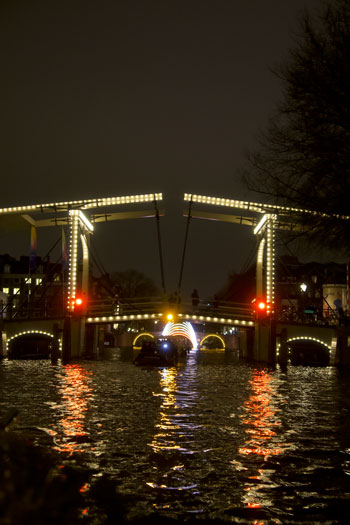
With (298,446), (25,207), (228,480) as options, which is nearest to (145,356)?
(25,207)

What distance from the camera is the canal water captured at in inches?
254

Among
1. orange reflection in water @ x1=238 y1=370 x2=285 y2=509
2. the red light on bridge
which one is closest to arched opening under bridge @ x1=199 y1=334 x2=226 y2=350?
the red light on bridge

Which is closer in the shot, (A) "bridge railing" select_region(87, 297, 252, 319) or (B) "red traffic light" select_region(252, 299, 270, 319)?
(B) "red traffic light" select_region(252, 299, 270, 319)

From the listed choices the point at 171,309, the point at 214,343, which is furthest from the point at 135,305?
the point at 214,343

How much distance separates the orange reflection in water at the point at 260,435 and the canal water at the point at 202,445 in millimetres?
20

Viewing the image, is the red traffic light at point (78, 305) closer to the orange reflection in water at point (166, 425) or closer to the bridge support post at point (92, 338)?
the bridge support post at point (92, 338)

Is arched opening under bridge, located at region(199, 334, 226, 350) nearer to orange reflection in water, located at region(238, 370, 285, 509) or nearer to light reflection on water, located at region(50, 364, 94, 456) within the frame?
light reflection on water, located at region(50, 364, 94, 456)

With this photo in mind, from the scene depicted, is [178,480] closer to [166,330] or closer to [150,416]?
[150,416]

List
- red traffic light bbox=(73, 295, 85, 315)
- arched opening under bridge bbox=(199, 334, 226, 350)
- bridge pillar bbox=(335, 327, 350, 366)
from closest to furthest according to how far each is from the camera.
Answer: bridge pillar bbox=(335, 327, 350, 366) < red traffic light bbox=(73, 295, 85, 315) < arched opening under bridge bbox=(199, 334, 226, 350)

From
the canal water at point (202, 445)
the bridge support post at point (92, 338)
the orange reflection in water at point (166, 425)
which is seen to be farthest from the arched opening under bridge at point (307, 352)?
the orange reflection in water at point (166, 425)

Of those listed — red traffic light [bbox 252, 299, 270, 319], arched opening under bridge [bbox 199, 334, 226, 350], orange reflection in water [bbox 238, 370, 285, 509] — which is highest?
red traffic light [bbox 252, 299, 270, 319]

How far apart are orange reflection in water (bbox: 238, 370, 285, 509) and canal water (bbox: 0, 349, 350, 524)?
2 centimetres

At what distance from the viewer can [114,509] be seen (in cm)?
615

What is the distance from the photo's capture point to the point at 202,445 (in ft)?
31.6
